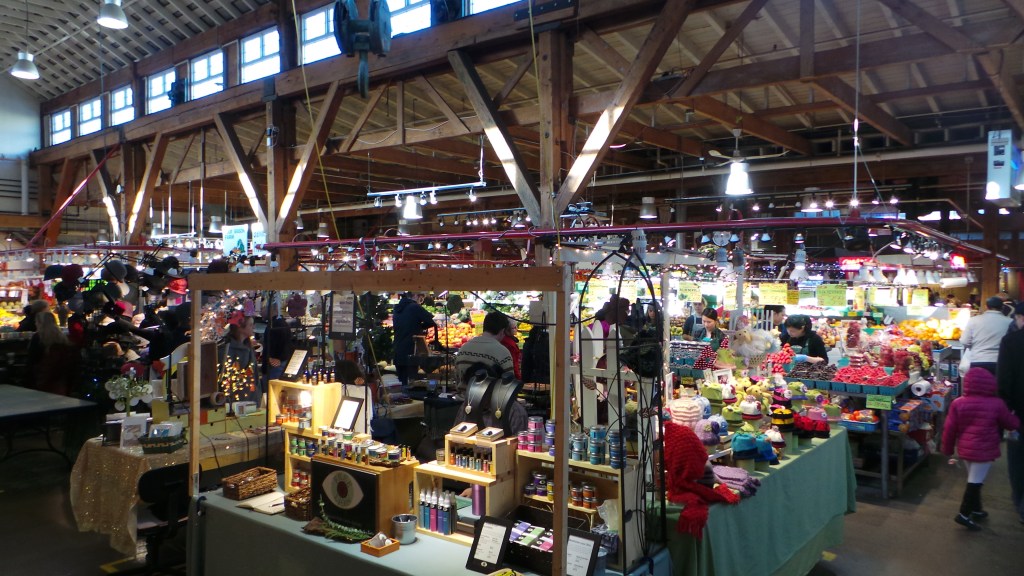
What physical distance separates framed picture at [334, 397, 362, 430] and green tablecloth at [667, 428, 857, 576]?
6.19 ft

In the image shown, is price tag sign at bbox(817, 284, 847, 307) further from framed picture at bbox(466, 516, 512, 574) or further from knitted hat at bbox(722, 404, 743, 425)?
framed picture at bbox(466, 516, 512, 574)

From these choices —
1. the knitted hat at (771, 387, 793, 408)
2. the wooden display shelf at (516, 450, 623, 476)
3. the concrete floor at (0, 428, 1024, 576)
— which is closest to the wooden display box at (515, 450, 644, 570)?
the wooden display shelf at (516, 450, 623, 476)

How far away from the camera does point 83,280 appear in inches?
324

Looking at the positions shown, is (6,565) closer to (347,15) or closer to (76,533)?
(76,533)

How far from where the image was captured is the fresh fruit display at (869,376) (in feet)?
21.4

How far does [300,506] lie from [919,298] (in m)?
11.5

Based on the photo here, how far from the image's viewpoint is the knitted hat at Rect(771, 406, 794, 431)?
448 cm

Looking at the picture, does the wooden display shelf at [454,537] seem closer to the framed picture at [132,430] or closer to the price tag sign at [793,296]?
the framed picture at [132,430]

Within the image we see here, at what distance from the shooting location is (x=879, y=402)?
246 inches

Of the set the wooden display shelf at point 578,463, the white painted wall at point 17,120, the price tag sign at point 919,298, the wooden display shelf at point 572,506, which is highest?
the white painted wall at point 17,120

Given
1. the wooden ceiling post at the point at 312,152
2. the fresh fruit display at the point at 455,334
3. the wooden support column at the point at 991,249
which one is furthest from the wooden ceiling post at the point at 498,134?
the wooden support column at the point at 991,249

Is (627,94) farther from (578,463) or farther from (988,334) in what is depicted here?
(988,334)

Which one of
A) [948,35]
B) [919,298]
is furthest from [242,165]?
[919,298]

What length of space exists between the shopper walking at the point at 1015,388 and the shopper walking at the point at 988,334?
1.40 m
